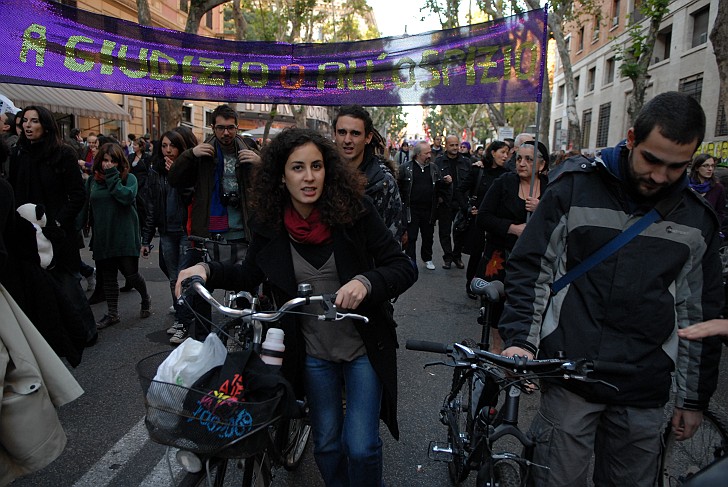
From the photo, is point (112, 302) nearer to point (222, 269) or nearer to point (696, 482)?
point (222, 269)

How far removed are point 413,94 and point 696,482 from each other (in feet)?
13.4

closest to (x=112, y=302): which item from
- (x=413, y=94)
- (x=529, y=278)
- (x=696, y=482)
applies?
(x=413, y=94)

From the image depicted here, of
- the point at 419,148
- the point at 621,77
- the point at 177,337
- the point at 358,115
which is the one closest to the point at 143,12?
the point at 419,148

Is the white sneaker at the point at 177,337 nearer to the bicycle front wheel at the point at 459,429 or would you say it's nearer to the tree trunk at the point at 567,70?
the bicycle front wheel at the point at 459,429

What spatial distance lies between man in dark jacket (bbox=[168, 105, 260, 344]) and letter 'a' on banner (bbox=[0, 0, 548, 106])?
0.32 meters

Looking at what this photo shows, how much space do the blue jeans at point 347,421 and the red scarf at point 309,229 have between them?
0.53 meters

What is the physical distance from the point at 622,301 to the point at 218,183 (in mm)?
3622

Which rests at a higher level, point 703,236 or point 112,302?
point 703,236

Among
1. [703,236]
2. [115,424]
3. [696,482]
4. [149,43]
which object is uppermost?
[149,43]

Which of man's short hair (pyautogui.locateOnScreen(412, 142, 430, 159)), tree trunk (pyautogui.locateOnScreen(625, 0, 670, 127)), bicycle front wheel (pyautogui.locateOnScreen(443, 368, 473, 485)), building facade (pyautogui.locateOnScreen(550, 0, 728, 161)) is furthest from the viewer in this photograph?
building facade (pyautogui.locateOnScreen(550, 0, 728, 161))

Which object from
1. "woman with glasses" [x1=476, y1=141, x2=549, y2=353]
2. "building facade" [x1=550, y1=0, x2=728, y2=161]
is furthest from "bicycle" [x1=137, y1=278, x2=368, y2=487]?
"building facade" [x1=550, y1=0, x2=728, y2=161]

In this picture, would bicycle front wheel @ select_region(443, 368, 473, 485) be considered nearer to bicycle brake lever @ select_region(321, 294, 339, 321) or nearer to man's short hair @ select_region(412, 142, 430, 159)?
bicycle brake lever @ select_region(321, 294, 339, 321)

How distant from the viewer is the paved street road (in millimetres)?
3303

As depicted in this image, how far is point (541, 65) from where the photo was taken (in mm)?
4363
